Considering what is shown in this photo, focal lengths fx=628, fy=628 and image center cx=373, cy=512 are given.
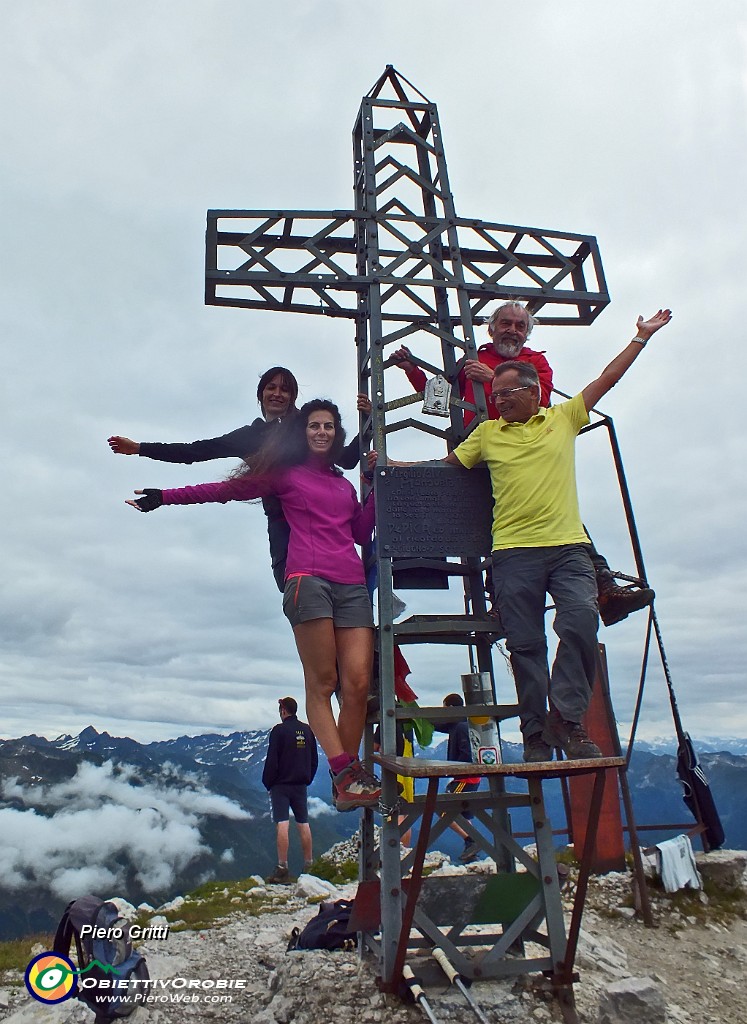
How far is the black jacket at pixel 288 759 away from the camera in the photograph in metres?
9.72

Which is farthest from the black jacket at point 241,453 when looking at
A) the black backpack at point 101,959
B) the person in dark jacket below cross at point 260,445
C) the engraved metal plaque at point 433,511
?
the black backpack at point 101,959

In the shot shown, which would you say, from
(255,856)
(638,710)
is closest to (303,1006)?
(638,710)

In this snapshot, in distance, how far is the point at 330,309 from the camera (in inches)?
229

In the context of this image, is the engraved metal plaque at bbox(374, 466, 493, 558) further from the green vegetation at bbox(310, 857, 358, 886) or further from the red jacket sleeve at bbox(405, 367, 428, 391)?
the green vegetation at bbox(310, 857, 358, 886)

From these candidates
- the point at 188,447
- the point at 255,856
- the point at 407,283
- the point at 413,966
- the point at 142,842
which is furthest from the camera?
the point at 255,856

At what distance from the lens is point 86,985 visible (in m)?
3.97

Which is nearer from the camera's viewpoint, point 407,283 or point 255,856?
point 407,283

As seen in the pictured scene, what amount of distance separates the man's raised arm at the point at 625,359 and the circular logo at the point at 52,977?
16.8ft

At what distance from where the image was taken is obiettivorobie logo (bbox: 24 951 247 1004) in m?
4.00

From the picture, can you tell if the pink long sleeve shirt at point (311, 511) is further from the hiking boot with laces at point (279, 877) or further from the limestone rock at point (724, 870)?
the hiking boot with laces at point (279, 877)

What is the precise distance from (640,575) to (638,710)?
4.86 feet

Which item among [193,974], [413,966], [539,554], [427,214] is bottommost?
[193,974]

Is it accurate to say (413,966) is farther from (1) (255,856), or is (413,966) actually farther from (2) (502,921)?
(1) (255,856)

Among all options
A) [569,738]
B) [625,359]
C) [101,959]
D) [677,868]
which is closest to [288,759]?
[677,868]
